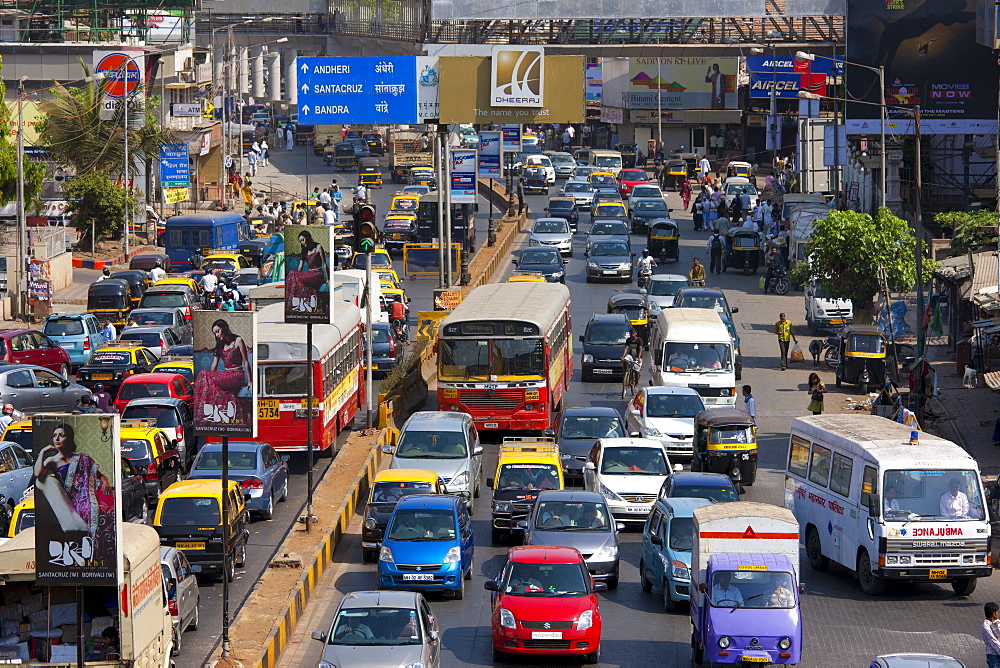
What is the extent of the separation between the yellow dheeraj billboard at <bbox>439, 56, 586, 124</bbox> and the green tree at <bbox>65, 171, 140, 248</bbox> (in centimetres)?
1945

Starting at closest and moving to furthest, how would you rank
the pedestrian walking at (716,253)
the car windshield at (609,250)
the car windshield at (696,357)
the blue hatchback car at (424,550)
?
the blue hatchback car at (424,550)
the car windshield at (696,357)
the car windshield at (609,250)
the pedestrian walking at (716,253)

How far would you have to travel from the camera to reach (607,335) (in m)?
41.4

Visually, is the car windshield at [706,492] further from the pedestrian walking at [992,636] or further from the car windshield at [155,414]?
the car windshield at [155,414]

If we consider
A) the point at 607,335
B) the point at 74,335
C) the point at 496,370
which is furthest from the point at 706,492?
the point at 74,335

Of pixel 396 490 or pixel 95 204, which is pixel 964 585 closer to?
pixel 396 490

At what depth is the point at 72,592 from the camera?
1725 cm

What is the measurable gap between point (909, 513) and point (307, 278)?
1025cm

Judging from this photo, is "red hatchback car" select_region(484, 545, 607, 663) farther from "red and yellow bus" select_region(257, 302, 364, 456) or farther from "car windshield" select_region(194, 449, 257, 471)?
"red and yellow bus" select_region(257, 302, 364, 456)

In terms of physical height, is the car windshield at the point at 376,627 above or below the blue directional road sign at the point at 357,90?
below

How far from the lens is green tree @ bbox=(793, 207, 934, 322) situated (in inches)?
1698

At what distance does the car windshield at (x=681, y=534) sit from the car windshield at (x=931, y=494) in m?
2.82

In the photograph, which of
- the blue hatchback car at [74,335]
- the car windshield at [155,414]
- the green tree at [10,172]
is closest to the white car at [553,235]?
the green tree at [10,172]

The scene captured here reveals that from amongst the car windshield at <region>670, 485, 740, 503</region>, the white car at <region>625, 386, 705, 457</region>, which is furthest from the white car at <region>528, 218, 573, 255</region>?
the car windshield at <region>670, 485, 740, 503</region>

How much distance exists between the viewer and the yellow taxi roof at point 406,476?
26.0 m
